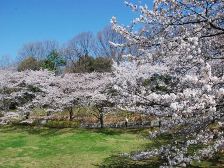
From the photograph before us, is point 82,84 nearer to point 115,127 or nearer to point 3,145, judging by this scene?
point 115,127

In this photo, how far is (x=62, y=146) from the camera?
19734 mm

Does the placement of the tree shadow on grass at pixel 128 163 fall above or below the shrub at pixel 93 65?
below

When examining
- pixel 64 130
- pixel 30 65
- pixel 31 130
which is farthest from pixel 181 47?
pixel 30 65

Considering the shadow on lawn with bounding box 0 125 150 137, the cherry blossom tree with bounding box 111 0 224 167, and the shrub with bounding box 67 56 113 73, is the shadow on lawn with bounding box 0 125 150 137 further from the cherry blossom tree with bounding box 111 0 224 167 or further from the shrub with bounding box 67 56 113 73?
the shrub with bounding box 67 56 113 73

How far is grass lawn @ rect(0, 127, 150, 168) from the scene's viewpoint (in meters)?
16.2

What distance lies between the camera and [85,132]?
23.9 meters

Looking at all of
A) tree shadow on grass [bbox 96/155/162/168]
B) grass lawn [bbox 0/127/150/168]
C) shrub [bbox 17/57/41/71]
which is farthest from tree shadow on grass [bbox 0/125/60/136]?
shrub [bbox 17/57/41/71]

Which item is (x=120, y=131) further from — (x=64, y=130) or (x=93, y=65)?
(x=93, y=65)

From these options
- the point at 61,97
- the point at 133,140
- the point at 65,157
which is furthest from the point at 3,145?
the point at 61,97

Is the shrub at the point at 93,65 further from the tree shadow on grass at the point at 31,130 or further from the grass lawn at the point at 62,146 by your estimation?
the grass lawn at the point at 62,146

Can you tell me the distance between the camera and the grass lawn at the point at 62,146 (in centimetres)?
1620

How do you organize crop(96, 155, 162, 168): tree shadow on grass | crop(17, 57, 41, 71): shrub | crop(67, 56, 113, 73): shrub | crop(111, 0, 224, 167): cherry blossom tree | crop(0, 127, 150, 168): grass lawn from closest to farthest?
crop(111, 0, 224, 167): cherry blossom tree < crop(96, 155, 162, 168): tree shadow on grass < crop(0, 127, 150, 168): grass lawn < crop(67, 56, 113, 73): shrub < crop(17, 57, 41, 71): shrub

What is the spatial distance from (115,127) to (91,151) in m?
8.34

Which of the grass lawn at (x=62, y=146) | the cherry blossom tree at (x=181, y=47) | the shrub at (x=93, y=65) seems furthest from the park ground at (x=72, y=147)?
the shrub at (x=93, y=65)
